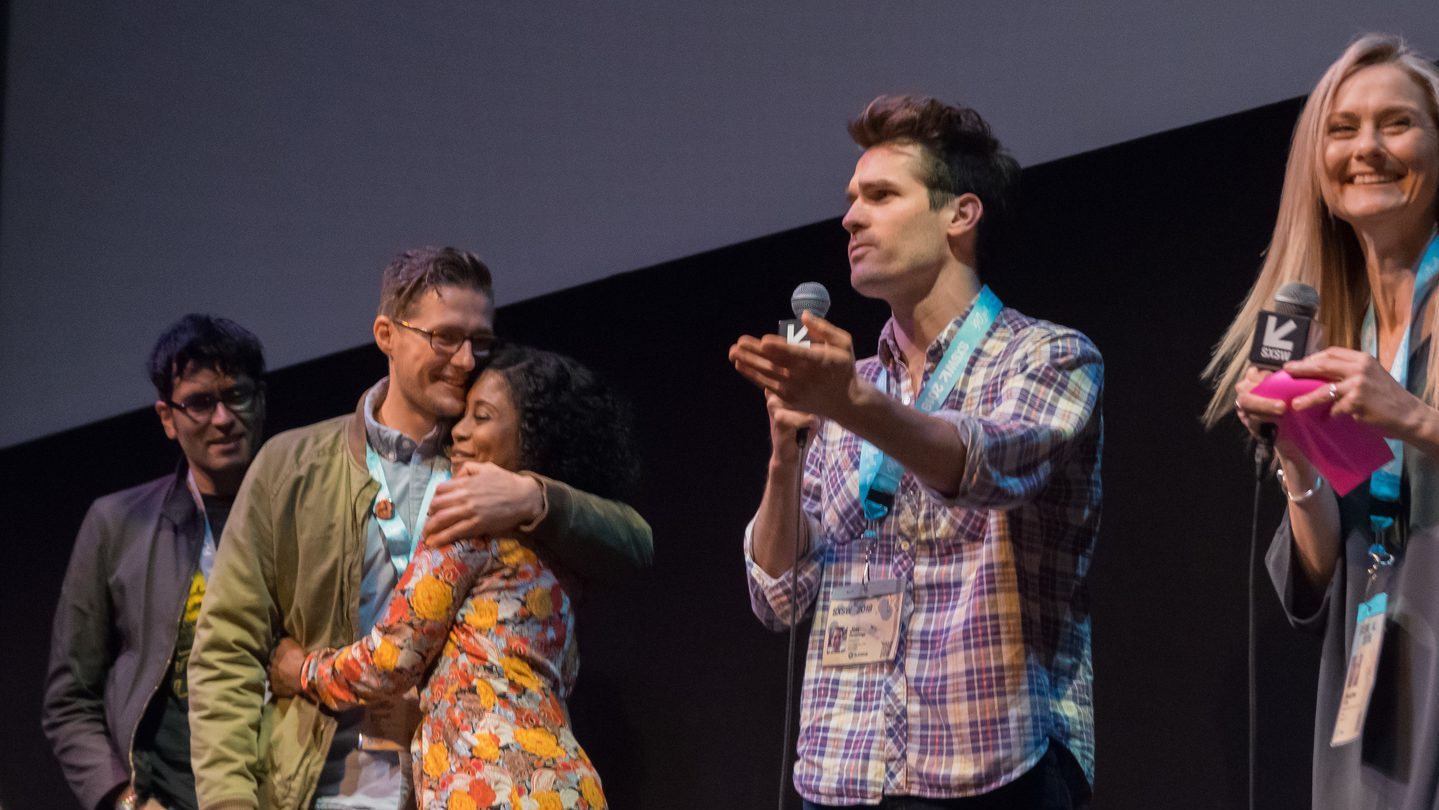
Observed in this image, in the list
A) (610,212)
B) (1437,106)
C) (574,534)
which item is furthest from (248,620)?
(1437,106)

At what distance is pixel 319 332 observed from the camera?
14.9ft

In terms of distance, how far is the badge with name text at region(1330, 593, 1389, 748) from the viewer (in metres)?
1.92

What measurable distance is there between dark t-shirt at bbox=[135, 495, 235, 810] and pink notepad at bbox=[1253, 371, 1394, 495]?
2.38 metres

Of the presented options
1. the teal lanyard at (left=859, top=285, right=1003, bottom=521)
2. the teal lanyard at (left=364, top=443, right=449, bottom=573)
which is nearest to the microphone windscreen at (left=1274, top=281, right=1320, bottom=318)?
the teal lanyard at (left=859, top=285, right=1003, bottom=521)

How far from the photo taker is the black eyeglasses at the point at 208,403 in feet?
12.2

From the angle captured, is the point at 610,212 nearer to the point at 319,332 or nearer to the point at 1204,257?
the point at 319,332

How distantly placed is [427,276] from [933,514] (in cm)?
138

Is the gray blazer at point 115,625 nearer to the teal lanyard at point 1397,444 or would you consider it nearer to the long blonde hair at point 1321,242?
the long blonde hair at point 1321,242

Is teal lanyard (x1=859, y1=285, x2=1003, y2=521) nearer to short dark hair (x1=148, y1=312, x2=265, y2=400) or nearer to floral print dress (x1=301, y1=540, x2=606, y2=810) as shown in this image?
floral print dress (x1=301, y1=540, x2=606, y2=810)

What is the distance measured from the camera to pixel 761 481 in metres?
3.76

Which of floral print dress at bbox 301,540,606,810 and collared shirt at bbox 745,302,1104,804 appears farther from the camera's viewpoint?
floral print dress at bbox 301,540,606,810

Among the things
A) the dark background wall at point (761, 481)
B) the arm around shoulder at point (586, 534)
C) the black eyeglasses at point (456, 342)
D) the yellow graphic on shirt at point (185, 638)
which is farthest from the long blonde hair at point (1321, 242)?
the yellow graphic on shirt at point (185, 638)

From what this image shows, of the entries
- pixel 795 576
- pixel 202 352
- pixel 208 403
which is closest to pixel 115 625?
pixel 208 403

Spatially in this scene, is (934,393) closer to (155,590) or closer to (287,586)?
(287,586)
